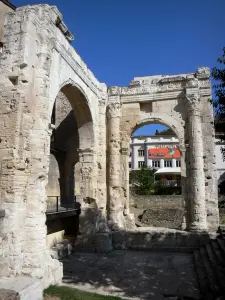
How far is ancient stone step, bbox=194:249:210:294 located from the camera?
5.68 metres

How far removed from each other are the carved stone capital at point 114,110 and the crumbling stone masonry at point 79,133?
1.6 inches

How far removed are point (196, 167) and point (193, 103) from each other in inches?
94.3

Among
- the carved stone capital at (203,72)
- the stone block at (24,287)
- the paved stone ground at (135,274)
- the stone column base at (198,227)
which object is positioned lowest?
the paved stone ground at (135,274)

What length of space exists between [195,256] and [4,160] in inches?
250

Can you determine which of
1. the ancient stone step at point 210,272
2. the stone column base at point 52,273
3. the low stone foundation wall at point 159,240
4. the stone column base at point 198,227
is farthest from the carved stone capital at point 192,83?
the stone column base at point 52,273

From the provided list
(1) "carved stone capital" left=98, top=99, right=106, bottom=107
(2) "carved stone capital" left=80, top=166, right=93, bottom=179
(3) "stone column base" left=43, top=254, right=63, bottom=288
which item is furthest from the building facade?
(3) "stone column base" left=43, top=254, right=63, bottom=288

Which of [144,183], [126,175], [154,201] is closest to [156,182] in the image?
[144,183]

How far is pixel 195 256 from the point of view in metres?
8.33

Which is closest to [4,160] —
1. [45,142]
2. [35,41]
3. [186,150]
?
[45,142]

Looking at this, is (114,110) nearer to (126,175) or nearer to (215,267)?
(126,175)

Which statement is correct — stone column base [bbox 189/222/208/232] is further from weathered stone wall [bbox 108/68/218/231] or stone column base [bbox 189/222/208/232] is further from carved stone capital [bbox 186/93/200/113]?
carved stone capital [bbox 186/93/200/113]

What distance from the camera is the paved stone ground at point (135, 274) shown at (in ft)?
19.0

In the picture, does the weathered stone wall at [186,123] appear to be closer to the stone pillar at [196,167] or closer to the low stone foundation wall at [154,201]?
the stone pillar at [196,167]

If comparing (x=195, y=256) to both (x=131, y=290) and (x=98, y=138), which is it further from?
(x=98, y=138)
